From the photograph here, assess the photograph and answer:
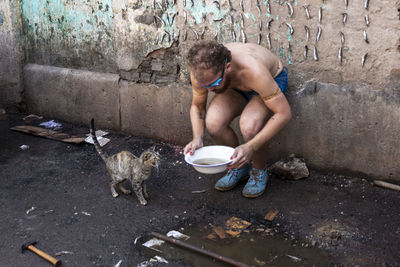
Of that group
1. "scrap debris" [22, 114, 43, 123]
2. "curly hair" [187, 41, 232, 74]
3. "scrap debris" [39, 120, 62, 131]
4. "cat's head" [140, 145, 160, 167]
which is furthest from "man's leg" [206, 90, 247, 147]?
"scrap debris" [22, 114, 43, 123]

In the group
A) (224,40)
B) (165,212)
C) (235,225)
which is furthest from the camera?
(224,40)

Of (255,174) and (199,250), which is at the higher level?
(255,174)

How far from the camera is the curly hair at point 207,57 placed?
282cm

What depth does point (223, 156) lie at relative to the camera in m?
3.21

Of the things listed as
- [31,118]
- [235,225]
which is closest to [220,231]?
[235,225]

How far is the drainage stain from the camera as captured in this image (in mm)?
Answer: 2711

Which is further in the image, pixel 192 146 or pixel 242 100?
pixel 242 100

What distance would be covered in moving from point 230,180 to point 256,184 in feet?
0.81

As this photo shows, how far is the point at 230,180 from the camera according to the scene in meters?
3.69

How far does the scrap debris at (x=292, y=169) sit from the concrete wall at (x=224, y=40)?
0.40ft

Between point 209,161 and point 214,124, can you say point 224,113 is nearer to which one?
point 214,124

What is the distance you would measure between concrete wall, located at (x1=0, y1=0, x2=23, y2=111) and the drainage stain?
4.06 metres

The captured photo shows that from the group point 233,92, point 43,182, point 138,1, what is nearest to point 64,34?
point 138,1

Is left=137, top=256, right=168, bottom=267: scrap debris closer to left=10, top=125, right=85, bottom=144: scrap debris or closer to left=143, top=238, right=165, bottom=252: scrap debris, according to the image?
left=143, top=238, right=165, bottom=252: scrap debris
